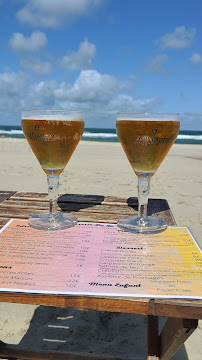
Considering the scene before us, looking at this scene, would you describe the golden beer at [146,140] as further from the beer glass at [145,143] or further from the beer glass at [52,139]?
the beer glass at [52,139]

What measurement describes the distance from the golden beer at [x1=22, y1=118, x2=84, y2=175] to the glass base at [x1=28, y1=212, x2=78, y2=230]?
6.7 inches

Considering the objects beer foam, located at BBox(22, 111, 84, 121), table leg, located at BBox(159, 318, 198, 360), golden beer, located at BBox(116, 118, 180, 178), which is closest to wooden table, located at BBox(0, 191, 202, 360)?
table leg, located at BBox(159, 318, 198, 360)

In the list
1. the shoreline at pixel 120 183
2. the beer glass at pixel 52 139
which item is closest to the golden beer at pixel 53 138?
the beer glass at pixel 52 139

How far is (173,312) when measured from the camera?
67cm

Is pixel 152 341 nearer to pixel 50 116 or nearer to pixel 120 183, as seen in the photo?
pixel 50 116

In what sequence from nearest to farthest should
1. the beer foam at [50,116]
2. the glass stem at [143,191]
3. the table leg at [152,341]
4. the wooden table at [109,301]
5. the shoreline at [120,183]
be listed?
the wooden table at [109,301] → the beer foam at [50,116] → the glass stem at [143,191] → the table leg at [152,341] → the shoreline at [120,183]

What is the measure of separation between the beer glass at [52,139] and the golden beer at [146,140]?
6.4 inches

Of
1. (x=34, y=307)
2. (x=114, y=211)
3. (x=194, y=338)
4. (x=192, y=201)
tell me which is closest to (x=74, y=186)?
(x=192, y=201)

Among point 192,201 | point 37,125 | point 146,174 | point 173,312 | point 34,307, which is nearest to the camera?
point 173,312

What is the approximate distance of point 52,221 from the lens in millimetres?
1153

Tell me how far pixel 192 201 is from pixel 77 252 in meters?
4.57

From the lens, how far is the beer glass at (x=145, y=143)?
101cm

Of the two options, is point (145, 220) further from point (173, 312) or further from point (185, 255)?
point (173, 312)

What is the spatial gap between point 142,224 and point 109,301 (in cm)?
49
